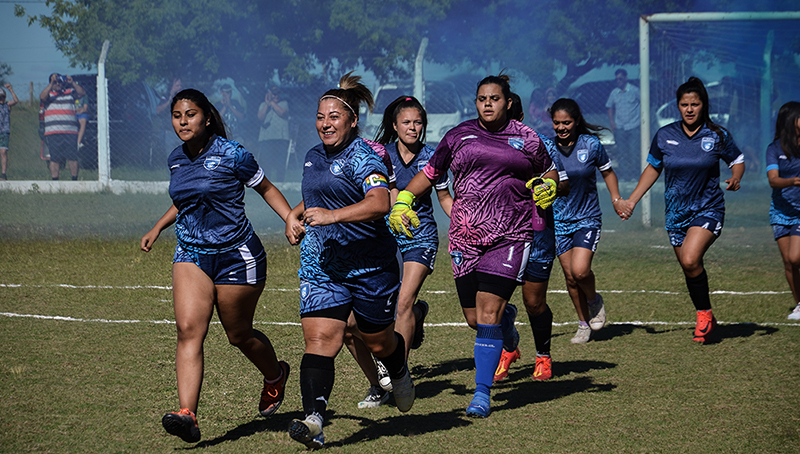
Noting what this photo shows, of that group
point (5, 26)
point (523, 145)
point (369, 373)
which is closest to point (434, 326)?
point (369, 373)

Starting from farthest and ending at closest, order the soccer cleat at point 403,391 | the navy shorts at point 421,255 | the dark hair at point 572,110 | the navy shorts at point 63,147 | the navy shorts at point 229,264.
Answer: the navy shorts at point 63,147 < the dark hair at point 572,110 < the navy shorts at point 421,255 < the soccer cleat at point 403,391 < the navy shorts at point 229,264

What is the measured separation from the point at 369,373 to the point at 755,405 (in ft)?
8.72

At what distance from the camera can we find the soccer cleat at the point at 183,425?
471 cm

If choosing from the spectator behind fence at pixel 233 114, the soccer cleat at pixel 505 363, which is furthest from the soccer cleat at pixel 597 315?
the spectator behind fence at pixel 233 114

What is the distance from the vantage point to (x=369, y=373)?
6.04m

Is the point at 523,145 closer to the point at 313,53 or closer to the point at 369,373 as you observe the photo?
the point at 369,373

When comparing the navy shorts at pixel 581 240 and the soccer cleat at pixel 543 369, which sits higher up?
the navy shorts at pixel 581 240

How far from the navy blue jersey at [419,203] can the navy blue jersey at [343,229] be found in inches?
66.0

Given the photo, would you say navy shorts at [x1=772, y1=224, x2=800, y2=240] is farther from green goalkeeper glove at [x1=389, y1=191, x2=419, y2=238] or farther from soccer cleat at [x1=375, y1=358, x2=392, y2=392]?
green goalkeeper glove at [x1=389, y1=191, x2=419, y2=238]

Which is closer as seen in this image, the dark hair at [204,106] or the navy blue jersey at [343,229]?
the navy blue jersey at [343,229]

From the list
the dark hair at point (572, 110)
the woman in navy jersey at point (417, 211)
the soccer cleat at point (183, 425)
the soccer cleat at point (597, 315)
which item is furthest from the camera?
the soccer cleat at point (597, 315)

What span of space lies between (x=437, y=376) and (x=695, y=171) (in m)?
3.23

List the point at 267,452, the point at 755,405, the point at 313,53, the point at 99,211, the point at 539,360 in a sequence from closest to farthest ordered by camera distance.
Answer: the point at 267,452 → the point at 755,405 → the point at 539,360 → the point at 99,211 → the point at 313,53

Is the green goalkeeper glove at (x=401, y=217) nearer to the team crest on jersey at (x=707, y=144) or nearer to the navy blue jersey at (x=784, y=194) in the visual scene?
the team crest on jersey at (x=707, y=144)
